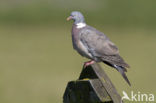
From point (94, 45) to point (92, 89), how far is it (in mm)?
2204

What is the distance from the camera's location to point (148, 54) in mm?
16844

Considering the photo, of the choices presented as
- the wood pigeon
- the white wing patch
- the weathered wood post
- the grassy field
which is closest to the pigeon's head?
the wood pigeon

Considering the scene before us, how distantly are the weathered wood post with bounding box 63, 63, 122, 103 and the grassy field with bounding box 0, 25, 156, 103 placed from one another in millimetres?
5080

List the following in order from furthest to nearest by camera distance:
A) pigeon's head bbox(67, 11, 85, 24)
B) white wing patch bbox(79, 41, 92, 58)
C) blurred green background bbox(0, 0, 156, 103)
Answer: blurred green background bbox(0, 0, 156, 103) → pigeon's head bbox(67, 11, 85, 24) → white wing patch bbox(79, 41, 92, 58)

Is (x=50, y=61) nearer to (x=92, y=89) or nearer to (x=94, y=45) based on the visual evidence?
(x=94, y=45)

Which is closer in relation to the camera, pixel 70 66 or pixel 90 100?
pixel 90 100

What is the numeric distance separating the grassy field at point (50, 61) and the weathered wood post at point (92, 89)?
5.08 metres

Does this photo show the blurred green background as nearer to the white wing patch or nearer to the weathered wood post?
the white wing patch

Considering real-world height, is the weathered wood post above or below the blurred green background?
above

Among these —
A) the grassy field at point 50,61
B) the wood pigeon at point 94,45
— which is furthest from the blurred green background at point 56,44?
the wood pigeon at point 94,45

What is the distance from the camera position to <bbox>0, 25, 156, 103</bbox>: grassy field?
397 inches

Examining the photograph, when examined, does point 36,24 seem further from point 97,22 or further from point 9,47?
point 9,47

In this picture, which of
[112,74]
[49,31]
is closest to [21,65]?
[112,74]

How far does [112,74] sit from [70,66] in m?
1.31
